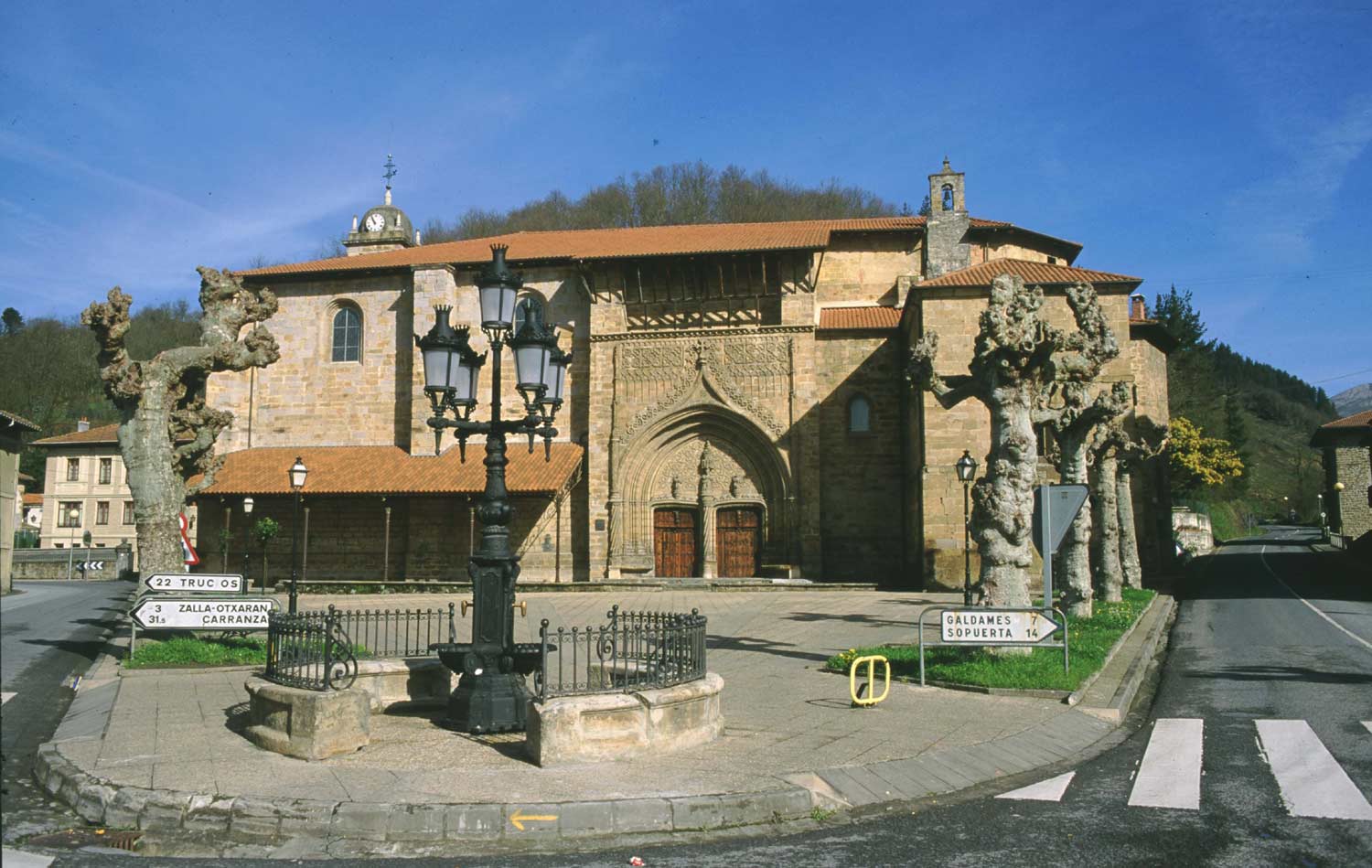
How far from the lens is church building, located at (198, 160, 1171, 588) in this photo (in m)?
28.1

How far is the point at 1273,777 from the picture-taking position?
271 inches

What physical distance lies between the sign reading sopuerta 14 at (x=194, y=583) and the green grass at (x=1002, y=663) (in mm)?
7835

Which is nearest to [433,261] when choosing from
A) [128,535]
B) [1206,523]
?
[128,535]

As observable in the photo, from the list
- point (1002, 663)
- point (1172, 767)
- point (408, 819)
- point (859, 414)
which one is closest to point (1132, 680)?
point (1002, 663)

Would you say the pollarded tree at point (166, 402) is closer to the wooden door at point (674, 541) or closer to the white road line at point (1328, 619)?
the wooden door at point (674, 541)

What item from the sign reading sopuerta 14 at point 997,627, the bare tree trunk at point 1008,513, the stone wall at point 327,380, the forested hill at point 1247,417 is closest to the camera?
the sign reading sopuerta 14 at point 997,627

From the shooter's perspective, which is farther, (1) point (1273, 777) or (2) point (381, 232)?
(2) point (381, 232)

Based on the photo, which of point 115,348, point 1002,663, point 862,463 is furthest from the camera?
point 862,463

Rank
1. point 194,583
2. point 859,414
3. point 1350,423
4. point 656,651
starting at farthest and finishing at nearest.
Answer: point 1350,423 → point 859,414 → point 194,583 → point 656,651

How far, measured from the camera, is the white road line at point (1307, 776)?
602 centimetres

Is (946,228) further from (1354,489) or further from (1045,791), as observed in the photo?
(1354,489)

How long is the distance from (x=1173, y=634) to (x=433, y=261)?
24267 mm

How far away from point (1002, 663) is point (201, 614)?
31.2 feet

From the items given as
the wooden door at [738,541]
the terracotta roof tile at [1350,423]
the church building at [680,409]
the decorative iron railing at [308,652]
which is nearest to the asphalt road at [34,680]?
the decorative iron railing at [308,652]
